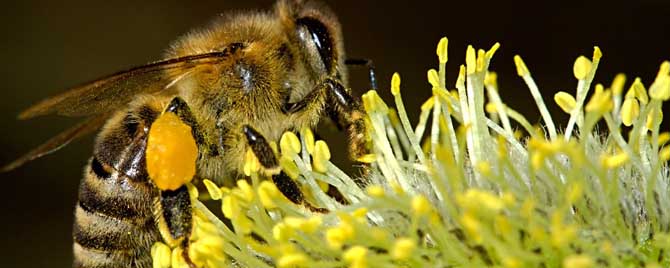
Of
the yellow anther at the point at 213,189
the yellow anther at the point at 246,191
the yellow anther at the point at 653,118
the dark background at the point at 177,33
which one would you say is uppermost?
the dark background at the point at 177,33

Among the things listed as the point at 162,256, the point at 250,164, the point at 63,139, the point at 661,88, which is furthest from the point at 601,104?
the point at 63,139

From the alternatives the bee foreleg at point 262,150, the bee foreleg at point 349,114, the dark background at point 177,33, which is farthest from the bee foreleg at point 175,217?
the dark background at point 177,33

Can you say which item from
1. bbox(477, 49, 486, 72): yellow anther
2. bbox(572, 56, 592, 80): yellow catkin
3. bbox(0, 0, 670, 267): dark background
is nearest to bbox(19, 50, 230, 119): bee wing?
bbox(477, 49, 486, 72): yellow anther

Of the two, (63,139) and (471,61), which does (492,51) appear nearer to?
(471,61)

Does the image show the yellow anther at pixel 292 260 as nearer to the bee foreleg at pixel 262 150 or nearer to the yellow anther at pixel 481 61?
the bee foreleg at pixel 262 150

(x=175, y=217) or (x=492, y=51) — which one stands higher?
(x=492, y=51)

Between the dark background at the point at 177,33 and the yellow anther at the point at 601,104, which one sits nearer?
the yellow anther at the point at 601,104
